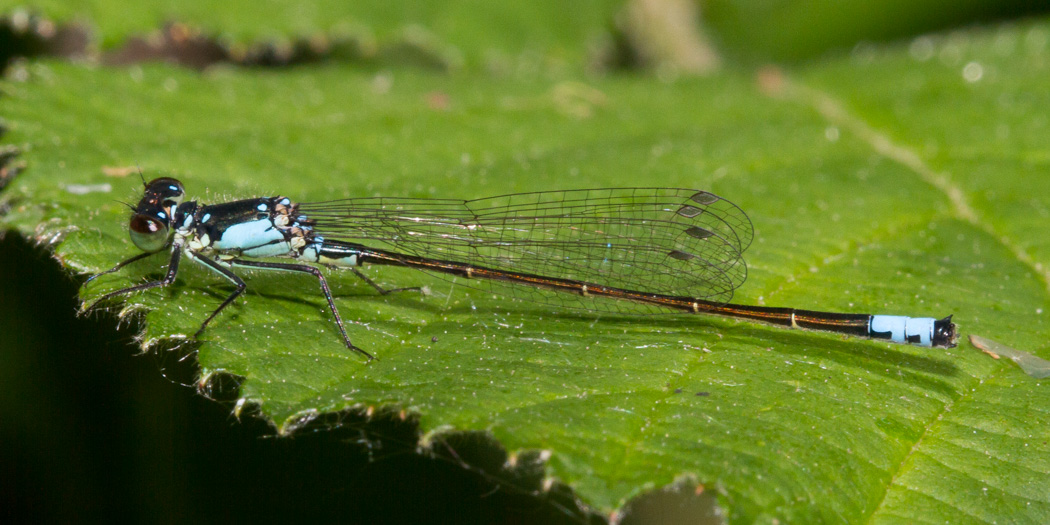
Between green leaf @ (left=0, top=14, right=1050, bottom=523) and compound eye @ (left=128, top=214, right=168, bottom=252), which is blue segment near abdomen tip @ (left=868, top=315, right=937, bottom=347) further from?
compound eye @ (left=128, top=214, right=168, bottom=252)

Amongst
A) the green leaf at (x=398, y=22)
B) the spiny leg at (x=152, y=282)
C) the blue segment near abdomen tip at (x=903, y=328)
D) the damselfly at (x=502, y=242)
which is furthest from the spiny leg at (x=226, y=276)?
the blue segment near abdomen tip at (x=903, y=328)

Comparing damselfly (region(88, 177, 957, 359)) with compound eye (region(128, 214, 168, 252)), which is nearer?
compound eye (region(128, 214, 168, 252))

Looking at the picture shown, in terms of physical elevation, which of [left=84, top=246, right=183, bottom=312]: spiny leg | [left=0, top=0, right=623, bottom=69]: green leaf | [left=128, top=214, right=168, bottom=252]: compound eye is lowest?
[left=84, top=246, right=183, bottom=312]: spiny leg

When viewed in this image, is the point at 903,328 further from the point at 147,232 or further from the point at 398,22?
the point at 398,22

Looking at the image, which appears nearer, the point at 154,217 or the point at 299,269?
the point at 154,217

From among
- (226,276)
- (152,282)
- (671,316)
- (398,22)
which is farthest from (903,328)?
(398,22)

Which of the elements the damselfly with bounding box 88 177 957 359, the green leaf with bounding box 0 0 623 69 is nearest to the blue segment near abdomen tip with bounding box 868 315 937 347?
the damselfly with bounding box 88 177 957 359

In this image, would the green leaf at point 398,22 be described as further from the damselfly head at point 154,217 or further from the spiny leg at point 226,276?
the spiny leg at point 226,276
